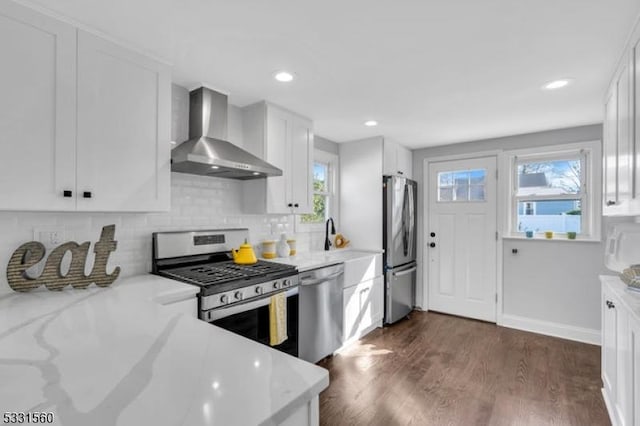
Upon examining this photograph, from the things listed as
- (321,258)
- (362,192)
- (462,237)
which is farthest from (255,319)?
(462,237)

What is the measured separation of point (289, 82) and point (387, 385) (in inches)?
96.2

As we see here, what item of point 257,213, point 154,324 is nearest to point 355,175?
point 257,213

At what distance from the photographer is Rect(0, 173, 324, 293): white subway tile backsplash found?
1.78 meters

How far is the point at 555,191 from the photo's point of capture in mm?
3674

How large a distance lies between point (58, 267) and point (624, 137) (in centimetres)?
326

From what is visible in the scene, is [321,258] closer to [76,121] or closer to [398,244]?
[398,244]

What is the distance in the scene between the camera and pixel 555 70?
2.14 metres

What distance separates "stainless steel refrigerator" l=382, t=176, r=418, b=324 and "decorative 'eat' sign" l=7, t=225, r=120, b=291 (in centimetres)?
281

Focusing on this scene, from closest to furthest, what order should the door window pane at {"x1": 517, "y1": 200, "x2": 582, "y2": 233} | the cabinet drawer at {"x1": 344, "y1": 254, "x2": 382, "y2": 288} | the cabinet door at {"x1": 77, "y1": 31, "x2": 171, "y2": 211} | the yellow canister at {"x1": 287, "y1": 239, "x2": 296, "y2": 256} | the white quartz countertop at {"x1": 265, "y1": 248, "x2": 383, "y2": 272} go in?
the cabinet door at {"x1": 77, "y1": 31, "x2": 171, "y2": 211}
the white quartz countertop at {"x1": 265, "y1": 248, "x2": 383, "y2": 272}
the cabinet drawer at {"x1": 344, "y1": 254, "x2": 382, "y2": 288}
the yellow canister at {"x1": 287, "y1": 239, "x2": 296, "y2": 256}
the door window pane at {"x1": 517, "y1": 200, "x2": 582, "y2": 233}

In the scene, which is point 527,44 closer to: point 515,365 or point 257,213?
point 257,213

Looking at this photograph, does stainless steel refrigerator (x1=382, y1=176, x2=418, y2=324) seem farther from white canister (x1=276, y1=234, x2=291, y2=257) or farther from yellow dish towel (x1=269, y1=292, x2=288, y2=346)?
yellow dish towel (x1=269, y1=292, x2=288, y2=346)

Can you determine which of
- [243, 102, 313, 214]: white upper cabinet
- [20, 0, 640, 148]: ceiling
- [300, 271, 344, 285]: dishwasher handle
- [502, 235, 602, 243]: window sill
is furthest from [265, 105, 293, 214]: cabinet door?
[502, 235, 602, 243]: window sill

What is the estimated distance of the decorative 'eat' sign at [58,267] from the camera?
165cm

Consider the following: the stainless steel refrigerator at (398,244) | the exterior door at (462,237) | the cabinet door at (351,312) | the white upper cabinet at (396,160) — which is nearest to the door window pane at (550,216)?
the exterior door at (462,237)
